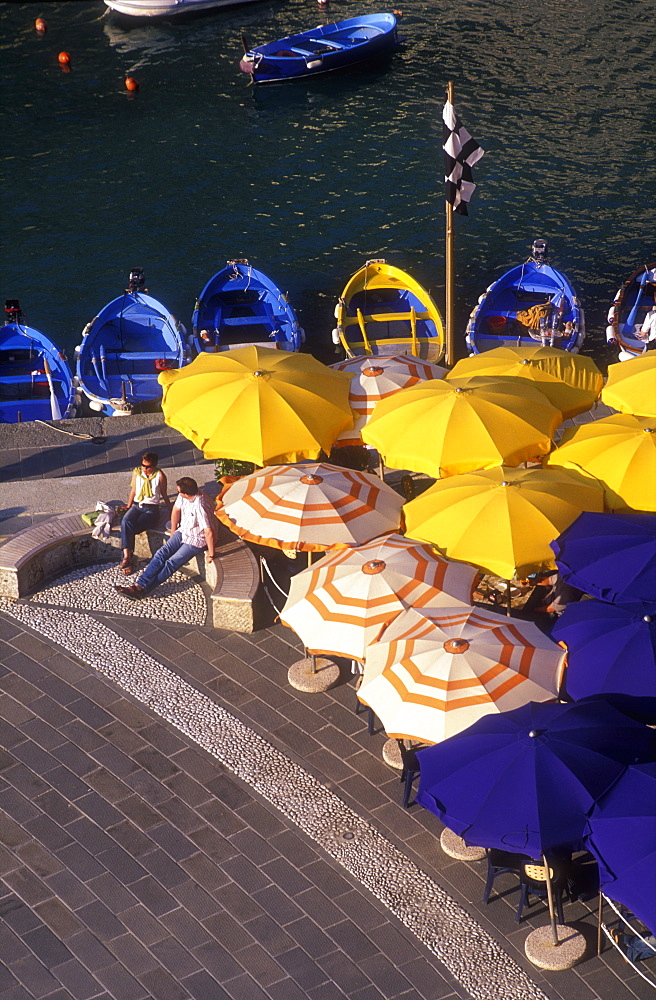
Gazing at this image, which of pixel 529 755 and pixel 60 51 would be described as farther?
pixel 60 51

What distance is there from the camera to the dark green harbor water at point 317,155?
100 ft

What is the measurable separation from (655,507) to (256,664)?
16.9 ft

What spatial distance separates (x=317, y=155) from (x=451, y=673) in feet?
92.6

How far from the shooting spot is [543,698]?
440 inches

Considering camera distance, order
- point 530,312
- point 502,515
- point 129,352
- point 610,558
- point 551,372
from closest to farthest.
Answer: point 610,558 < point 502,515 < point 551,372 < point 530,312 < point 129,352

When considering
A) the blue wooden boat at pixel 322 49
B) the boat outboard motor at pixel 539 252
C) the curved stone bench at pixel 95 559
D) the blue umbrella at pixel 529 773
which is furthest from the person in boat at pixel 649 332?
the blue wooden boat at pixel 322 49

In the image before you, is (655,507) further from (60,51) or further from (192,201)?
(60,51)

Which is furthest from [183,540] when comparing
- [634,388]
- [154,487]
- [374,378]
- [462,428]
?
[634,388]

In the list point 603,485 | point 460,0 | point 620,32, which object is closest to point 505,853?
point 603,485

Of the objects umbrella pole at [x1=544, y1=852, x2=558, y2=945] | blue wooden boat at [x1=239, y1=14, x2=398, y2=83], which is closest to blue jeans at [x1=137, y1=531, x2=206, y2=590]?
umbrella pole at [x1=544, y1=852, x2=558, y2=945]

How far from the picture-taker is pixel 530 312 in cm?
2302

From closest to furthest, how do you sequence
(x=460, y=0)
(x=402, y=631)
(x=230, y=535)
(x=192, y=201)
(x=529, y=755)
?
(x=529, y=755), (x=402, y=631), (x=230, y=535), (x=192, y=201), (x=460, y=0)

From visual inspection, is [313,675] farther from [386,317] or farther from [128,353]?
[386,317]

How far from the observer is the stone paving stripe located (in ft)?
34.6
